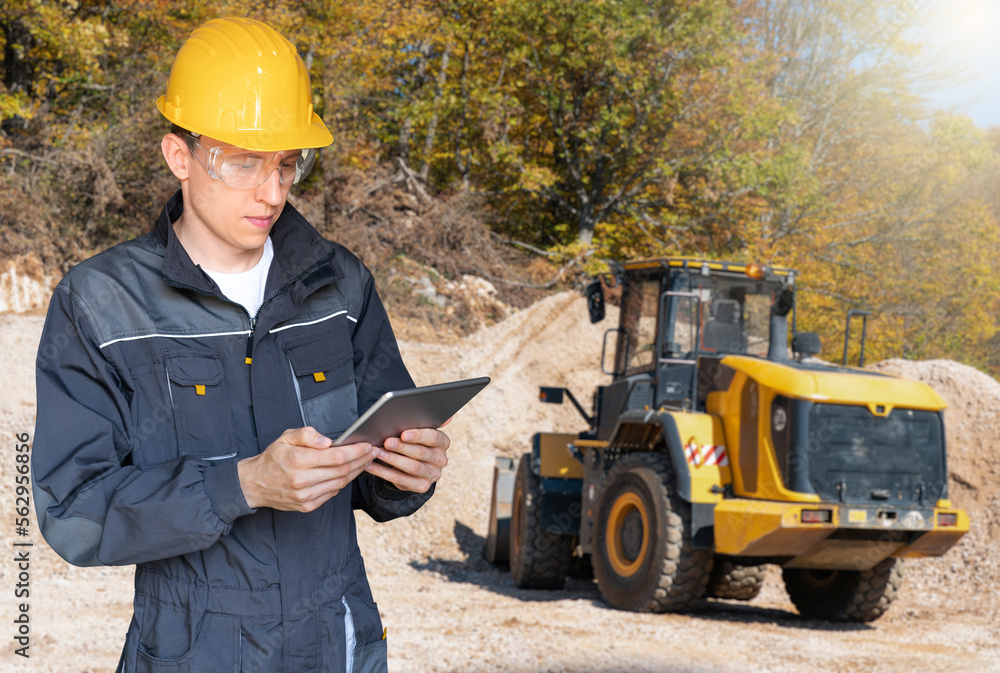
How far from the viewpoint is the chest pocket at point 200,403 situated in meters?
1.62

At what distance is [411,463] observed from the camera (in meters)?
1.67

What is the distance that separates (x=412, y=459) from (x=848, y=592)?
22.2ft

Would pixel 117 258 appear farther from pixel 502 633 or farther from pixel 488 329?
pixel 488 329

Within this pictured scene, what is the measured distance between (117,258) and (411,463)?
0.66 meters

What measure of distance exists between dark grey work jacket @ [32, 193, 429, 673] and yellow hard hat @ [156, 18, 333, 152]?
21 cm

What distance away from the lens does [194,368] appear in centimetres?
164

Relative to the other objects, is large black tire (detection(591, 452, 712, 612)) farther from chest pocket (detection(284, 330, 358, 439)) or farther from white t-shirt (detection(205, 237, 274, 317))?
white t-shirt (detection(205, 237, 274, 317))

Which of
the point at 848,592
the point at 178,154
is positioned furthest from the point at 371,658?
the point at 848,592

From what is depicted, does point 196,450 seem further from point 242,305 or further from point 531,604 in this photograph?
point 531,604

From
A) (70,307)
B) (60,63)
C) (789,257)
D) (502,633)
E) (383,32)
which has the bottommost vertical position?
(502,633)

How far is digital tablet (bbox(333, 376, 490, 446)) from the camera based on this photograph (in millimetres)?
1456

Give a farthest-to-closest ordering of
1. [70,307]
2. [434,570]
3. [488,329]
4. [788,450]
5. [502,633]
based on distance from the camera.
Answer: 1. [488,329]
2. [434,570]
3. [788,450]
4. [502,633]
5. [70,307]

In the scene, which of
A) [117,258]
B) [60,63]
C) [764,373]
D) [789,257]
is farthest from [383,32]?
[117,258]

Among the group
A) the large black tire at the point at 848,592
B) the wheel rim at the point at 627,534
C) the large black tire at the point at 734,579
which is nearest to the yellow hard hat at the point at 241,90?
the wheel rim at the point at 627,534
